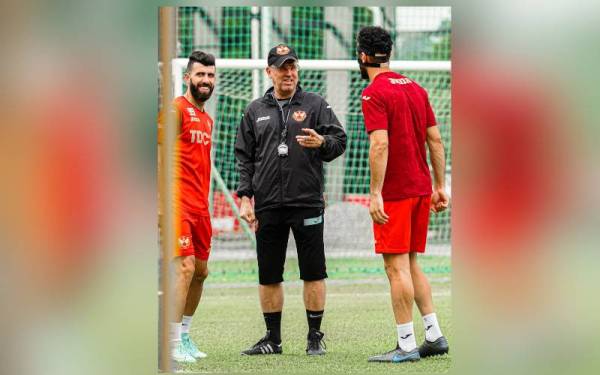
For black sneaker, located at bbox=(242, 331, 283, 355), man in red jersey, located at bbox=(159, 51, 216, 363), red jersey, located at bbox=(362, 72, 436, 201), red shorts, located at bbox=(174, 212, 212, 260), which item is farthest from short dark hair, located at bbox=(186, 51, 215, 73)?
black sneaker, located at bbox=(242, 331, 283, 355)

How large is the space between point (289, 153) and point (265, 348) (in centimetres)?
113

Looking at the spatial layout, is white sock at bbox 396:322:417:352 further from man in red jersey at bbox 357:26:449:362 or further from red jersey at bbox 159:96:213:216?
red jersey at bbox 159:96:213:216

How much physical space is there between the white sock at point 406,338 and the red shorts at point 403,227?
0.39m

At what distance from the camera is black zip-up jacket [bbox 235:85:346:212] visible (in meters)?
5.98

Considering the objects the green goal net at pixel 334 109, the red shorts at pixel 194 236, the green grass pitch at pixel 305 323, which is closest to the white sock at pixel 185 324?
the green grass pitch at pixel 305 323

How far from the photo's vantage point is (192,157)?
588 cm

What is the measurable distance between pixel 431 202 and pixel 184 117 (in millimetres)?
1448

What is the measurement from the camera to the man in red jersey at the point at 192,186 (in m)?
5.77

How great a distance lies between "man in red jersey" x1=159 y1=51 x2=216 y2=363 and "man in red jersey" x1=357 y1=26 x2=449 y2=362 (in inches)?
39.1
